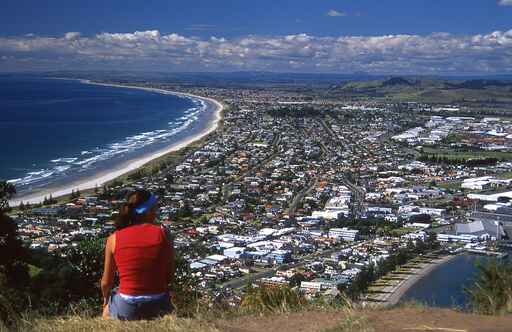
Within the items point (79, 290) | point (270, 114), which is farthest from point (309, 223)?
point (270, 114)

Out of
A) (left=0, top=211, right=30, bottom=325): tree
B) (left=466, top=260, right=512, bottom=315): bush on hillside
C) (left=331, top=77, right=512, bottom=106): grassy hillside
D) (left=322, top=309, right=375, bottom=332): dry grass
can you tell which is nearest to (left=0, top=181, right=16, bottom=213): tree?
(left=0, top=211, right=30, bottom=325): tree

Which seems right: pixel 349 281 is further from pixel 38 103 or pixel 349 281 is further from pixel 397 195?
pixel 38 103

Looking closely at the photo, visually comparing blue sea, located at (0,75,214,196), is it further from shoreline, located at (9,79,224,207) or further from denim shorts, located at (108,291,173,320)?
denim shorts, located at (108,291,173,320)

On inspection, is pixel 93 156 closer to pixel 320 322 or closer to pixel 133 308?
pixel 320 322

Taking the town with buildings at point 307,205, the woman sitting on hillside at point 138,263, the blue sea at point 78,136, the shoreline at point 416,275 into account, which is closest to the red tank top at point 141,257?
the woman sitting on hillside at point 138,263

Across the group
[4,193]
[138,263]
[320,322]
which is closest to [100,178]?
[4,193]

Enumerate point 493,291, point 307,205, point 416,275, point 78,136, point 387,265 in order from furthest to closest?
1. point 78,136
2. point 307,205
3. point 387,265
4. point 416,275
5. point 493,291
